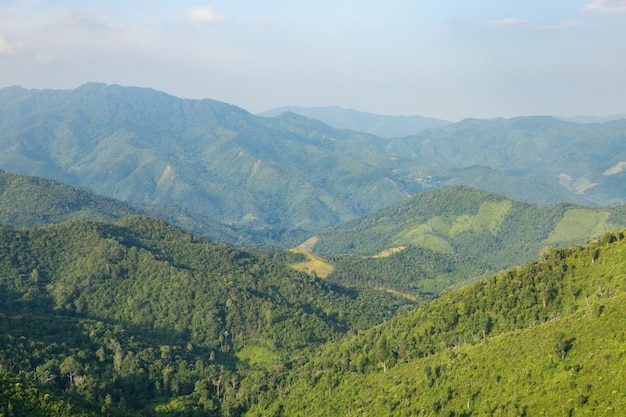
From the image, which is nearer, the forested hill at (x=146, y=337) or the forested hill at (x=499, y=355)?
the forested hill at (x=499, y=355)

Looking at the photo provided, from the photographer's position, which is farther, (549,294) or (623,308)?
(549,294)

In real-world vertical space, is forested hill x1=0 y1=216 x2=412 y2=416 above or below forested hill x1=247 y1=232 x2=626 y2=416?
below

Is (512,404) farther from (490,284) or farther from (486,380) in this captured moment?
(490,284)

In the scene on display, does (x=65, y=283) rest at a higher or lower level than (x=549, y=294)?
lower

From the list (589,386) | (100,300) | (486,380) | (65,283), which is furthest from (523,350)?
(65,283)

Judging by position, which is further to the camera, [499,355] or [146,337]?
[146,337]

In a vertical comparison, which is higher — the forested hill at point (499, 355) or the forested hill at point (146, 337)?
the forested hill at point (499, 355)

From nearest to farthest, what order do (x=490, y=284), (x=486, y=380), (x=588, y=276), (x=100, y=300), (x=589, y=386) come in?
(x=589, y=386)
(x=486, y=380)
(x=588, y=276)
(x=490, y=284)
(x=100, y=300)

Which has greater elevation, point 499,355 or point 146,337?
point 499,355
